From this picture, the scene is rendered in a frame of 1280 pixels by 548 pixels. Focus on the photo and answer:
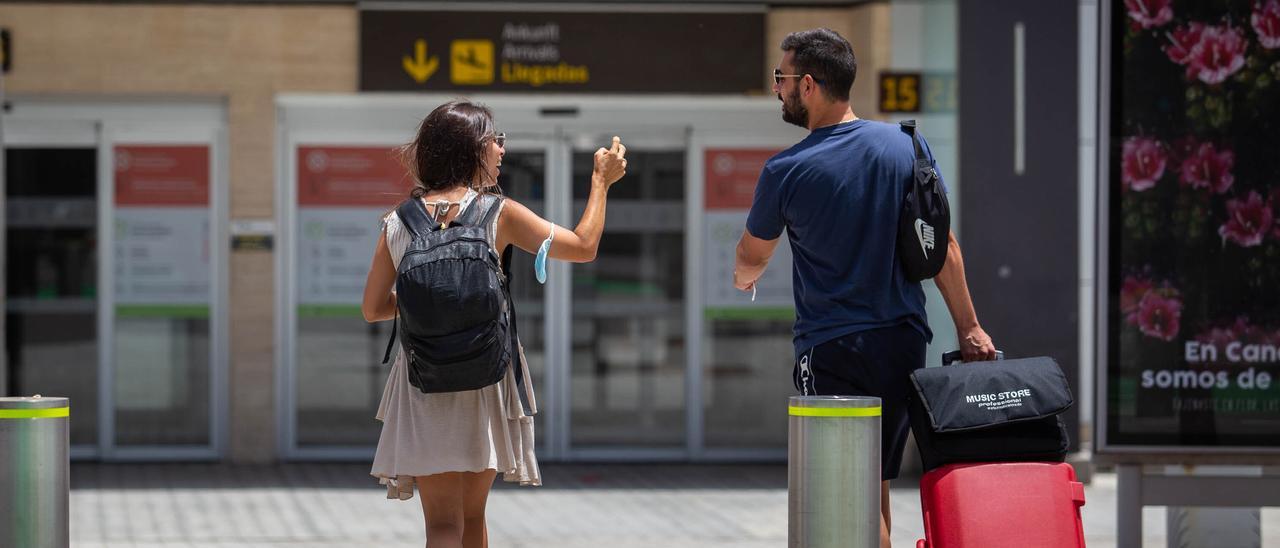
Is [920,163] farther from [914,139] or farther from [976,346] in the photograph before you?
[976,346]

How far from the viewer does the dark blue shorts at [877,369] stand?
446 cm

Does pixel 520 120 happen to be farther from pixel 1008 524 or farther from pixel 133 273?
pixel 1008 524

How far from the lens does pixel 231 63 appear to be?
999cm

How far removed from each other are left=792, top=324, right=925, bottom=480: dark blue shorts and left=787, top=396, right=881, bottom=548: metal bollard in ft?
1.10

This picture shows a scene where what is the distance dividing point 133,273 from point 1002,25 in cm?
546

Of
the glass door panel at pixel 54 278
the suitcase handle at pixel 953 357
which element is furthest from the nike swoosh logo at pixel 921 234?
the glass door panel at pixel 54 278

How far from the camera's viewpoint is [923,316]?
4.59 metres

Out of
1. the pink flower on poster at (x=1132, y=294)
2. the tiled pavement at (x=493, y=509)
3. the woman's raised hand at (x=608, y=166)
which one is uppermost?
the woman's raised hand at (x=608, y=166)

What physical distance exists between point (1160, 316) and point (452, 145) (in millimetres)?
2863

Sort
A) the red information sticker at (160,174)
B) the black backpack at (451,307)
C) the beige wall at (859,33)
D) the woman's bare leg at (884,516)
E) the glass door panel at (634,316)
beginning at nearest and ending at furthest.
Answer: the black backpack at (451,307)
the woman's bare leg at (884,516)
the beige wall at (859,33)
the red information sticker at (160,174)
the glass door panel at (634,316)

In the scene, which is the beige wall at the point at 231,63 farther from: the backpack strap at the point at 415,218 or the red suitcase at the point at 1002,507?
the red suitcase at the point at 1002,507

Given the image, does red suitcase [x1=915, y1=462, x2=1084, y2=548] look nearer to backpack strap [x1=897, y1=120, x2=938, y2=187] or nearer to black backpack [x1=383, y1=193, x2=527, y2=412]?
backpack strap [x1=897, y1=120, x2=938, y2=187]

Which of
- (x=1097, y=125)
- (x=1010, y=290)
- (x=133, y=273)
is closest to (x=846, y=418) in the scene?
(x=1097, y=125)

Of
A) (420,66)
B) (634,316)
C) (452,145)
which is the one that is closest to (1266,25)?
(452,145)
